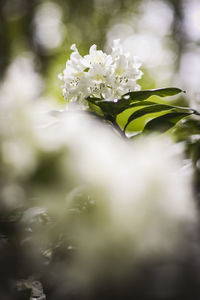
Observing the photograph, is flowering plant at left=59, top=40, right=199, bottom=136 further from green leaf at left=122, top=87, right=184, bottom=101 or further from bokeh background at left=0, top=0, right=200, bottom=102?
bokeh background at left=0, top=0, right=200, bottom=102

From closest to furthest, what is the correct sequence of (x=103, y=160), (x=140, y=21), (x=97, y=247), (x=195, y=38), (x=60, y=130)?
(x=97, y=247) < (x=103, y=160) < (x=60, y=130) < (x=195, y=38) < (x=140, y=21)

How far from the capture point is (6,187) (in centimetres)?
63

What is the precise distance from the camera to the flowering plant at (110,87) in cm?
65

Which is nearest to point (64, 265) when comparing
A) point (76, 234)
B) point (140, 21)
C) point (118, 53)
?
point (76, 234)

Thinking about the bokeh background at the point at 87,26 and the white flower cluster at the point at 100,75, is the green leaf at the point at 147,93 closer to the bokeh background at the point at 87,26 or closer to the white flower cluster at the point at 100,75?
the white flower cluster at the point at 100,75

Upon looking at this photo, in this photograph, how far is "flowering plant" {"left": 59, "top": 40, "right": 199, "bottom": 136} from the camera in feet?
2.14

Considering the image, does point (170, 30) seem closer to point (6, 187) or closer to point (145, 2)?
point (145, 2)

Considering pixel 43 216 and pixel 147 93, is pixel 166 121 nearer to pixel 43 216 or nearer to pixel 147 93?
pixel 147 93

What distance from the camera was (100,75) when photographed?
654mm

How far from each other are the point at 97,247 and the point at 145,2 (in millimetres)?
4217

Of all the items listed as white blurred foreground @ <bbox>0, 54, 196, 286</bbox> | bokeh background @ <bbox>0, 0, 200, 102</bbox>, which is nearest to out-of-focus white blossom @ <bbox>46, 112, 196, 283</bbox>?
white blurred foreground @ <bbox>0, 54, 196, 286</bbox>

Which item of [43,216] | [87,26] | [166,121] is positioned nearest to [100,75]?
[166,121]

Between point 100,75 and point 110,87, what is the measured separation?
5 centimetres

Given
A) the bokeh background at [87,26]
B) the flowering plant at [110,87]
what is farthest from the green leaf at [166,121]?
the bokeh background at [87,26]
